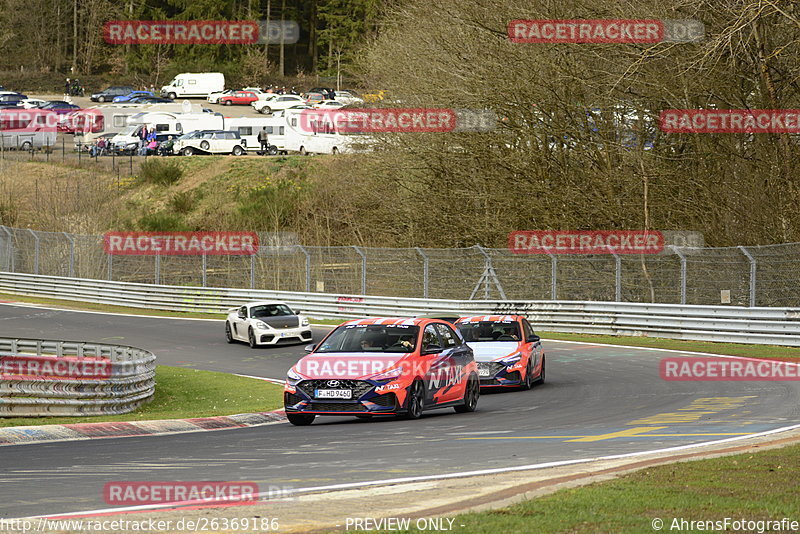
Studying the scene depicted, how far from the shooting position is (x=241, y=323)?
101 feet

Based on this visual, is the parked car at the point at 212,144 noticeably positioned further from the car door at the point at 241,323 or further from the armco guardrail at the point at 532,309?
the car door at the point at 241,323

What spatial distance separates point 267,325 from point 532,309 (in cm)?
784

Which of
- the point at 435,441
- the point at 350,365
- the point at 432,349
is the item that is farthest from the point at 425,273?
the point at 435,441

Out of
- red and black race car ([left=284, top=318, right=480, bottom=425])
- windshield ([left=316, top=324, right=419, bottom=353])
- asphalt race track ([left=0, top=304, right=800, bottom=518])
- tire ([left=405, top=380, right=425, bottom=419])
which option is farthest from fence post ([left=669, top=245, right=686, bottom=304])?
tire ([left=405, top=380, right=425, bottom=419])

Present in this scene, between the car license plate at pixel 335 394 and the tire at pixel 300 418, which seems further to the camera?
the tire at pixel 300 418

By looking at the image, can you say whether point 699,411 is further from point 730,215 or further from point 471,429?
point 730,215

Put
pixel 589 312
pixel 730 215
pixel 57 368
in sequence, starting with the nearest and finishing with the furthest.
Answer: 1. pixel 57 368
2. pixel 589 312
3. pixel 730 215

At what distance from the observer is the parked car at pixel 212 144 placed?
7206 cm

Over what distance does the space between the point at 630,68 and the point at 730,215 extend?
6083mm

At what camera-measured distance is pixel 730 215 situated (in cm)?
3381

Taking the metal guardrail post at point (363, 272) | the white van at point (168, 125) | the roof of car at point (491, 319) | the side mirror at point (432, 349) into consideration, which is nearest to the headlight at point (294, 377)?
the side mirror at point (432, 349)

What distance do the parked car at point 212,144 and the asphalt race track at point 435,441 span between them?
5230cm

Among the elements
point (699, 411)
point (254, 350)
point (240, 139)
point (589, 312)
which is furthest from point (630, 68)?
point (240, 139)

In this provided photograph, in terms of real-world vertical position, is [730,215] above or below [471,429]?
above
